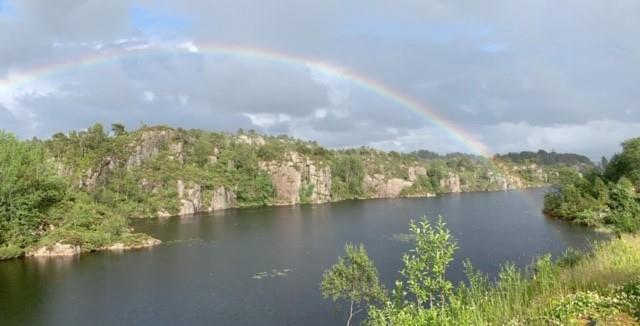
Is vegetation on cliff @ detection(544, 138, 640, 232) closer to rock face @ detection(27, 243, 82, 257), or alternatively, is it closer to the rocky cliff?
the rocky cliff

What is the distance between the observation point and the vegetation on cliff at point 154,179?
62.5 metres

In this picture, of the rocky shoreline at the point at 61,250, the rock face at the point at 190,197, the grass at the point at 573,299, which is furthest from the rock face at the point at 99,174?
the grass at the point at 573,299

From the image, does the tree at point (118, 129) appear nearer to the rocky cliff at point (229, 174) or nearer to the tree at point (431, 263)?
the rocky cliff at point (229, 174)

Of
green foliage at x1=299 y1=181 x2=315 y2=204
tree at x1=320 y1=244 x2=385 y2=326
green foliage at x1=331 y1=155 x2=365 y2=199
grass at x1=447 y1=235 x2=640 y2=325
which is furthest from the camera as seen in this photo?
green foliage at x1=331 y1=155 x2=365 y2=199

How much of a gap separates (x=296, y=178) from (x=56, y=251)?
3674 inches

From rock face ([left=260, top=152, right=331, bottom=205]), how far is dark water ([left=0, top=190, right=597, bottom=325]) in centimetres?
5670

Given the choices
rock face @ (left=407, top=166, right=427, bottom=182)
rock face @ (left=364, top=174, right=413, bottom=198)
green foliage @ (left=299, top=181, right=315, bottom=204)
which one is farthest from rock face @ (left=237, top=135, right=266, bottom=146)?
rock face @ (left=407, top=166, right=427, bottom=182)

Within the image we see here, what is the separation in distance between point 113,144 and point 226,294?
102828 mm

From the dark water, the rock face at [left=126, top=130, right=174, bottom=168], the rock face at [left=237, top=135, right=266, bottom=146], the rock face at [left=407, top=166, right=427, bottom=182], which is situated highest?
the rock face at [left=237, top=135, right=266, bottom=146]

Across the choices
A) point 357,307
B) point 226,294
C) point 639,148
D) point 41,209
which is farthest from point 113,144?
point 639,148

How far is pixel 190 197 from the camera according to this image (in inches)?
4766

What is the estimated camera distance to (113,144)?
129 m

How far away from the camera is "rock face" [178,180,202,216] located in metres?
118

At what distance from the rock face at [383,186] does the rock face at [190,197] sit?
67242mm
